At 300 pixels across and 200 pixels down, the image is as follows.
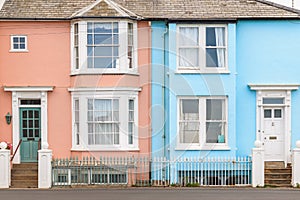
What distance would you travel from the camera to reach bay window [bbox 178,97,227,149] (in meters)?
25.0

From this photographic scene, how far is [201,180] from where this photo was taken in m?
23.9

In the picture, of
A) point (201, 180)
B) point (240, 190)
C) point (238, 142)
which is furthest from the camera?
point (238, 142)

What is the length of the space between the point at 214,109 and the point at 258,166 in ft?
10.8

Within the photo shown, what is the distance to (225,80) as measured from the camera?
24.9 meters

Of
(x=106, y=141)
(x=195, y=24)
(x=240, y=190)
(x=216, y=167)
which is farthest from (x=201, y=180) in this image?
(x=195, y=24)

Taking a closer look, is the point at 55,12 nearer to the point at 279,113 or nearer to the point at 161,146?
the point at 161,146

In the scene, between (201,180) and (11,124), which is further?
(11,124)

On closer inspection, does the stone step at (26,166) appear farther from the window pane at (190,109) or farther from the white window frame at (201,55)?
the white window frame at (201,55)

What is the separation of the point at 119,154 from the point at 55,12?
6607 mm

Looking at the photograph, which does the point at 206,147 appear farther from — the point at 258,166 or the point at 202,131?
the point at 258,166

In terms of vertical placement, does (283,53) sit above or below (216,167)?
above

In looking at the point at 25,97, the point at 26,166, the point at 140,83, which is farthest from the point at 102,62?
the point at 26,166

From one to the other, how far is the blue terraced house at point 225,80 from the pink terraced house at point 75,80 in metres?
0.85

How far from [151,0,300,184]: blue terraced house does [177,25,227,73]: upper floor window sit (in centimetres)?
4
